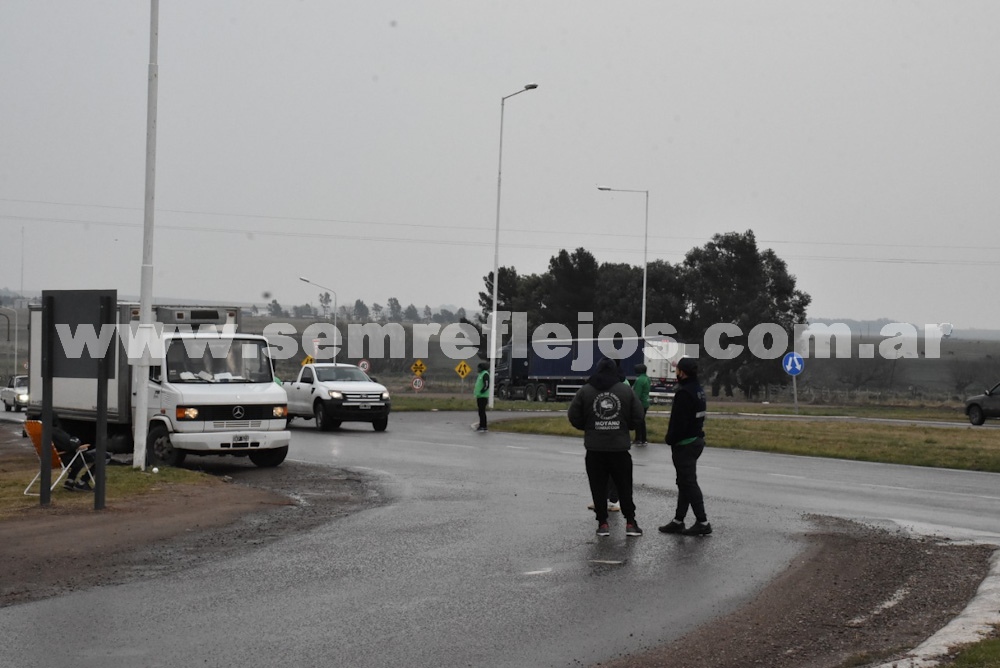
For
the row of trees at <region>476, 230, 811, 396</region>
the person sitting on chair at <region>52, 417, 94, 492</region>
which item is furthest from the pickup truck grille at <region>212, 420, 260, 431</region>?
the row of trees at <region>476, 230, 811, 396</region>

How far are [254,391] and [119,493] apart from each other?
15.0 ft

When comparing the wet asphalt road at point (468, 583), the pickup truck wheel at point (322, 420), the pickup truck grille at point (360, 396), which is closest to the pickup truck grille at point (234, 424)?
the wet asphalt road at point (468, 583)

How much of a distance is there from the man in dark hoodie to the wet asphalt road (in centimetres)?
34

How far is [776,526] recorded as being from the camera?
13.1 m

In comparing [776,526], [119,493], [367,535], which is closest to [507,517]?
[367,535]

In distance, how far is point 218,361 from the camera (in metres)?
20.0

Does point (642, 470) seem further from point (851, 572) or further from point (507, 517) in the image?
point (851, 572)

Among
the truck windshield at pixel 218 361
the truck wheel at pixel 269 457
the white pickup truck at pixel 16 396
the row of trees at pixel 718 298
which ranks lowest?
the white pickup truck at pixel 16 396

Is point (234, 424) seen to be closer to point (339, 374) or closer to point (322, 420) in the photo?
point (322, 420)

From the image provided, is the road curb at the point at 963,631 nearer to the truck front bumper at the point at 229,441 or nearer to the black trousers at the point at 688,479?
the black trousers at the point at 688,479

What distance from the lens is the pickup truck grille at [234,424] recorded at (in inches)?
757

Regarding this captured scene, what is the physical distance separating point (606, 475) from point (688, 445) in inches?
34.9

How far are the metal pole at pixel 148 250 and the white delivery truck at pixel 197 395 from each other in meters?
0.81

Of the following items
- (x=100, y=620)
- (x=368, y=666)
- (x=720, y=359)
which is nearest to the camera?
(x=368, y=666)
